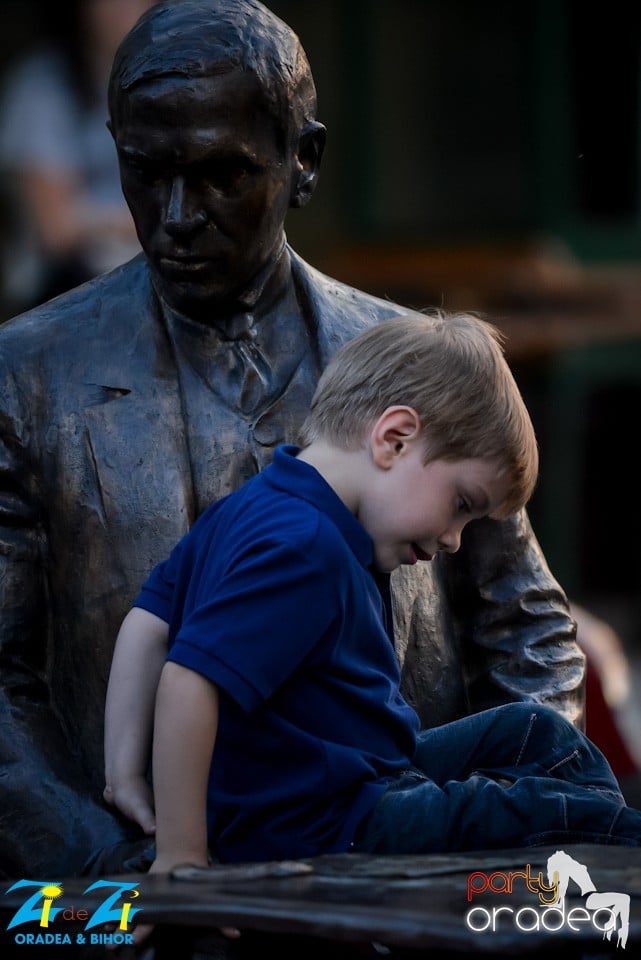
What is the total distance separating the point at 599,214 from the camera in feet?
25.9

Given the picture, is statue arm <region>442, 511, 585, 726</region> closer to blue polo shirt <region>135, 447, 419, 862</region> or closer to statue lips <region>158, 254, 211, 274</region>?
blue polo shirt <region>135, 447, 419, 862</region>

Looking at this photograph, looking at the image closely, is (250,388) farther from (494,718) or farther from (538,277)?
(538,277)

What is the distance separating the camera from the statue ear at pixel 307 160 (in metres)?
2.88

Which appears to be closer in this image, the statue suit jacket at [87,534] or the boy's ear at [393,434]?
the boy's ear at [393,434]

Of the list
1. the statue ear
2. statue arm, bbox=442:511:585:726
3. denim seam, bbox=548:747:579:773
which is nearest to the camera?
denim seam, bbox=548:747:579:773

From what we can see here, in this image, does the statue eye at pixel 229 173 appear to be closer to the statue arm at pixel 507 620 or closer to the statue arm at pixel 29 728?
the statue arm at pixel 29 728

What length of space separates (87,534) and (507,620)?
0.67 metres

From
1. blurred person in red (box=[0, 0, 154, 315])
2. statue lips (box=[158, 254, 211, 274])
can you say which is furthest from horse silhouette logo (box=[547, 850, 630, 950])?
blurred person in red (box=[0, 0, 154, 315])

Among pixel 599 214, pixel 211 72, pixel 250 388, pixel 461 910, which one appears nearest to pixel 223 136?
pixel 211 72

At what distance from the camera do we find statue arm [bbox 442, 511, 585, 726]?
3.03 m

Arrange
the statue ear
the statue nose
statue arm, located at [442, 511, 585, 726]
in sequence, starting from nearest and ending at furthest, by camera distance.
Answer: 1. the statue nose
2. the statue ear
3. statue arm, located at [442, 511, 585, 726]

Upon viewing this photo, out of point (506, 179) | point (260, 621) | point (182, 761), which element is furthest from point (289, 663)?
point (506, 179)

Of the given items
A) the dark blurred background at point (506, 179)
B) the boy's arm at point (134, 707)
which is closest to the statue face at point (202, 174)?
the boy's arm at point (134, 707)

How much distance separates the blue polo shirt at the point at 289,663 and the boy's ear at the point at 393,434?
81mm
